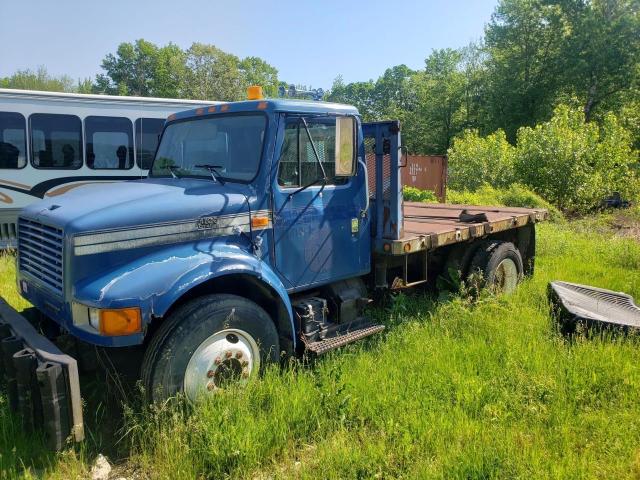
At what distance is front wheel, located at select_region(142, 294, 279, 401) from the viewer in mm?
3332

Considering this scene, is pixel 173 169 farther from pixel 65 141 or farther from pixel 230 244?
pixel 65 141

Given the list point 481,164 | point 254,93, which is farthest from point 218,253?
point 481,164

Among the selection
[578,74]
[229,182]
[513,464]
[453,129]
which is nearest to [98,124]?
[229,182]

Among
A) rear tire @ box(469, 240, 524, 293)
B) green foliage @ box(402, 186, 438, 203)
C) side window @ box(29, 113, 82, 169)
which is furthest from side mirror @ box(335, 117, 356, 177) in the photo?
green foliage @ box(402, 186, 438, 203)

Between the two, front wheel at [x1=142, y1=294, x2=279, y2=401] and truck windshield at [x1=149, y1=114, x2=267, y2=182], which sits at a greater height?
truck windshield at [x1=149, y1=114, x2=267, y2=182]

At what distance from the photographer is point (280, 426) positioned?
336 centimetres

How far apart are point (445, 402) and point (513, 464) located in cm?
80

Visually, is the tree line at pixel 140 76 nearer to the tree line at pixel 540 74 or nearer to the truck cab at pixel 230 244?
the tree line at pixel 540 74

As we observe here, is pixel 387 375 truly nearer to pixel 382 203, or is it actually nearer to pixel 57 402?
pixel 382 203

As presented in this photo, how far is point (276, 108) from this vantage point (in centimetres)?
403

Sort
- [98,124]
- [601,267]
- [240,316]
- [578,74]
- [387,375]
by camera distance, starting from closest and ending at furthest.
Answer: [240,316] → [387,375] → [601,267] → [98,124] → [578,74]

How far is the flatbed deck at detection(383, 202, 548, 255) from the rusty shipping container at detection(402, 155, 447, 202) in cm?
653

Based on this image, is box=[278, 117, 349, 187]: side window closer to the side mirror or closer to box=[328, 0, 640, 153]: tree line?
the side mirror

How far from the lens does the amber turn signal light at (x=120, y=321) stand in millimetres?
3084
